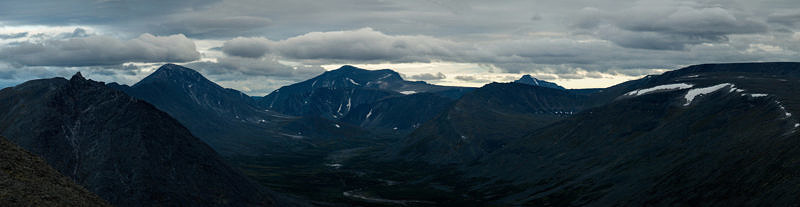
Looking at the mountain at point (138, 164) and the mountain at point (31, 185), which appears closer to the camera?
the mountain at point (31, 185)

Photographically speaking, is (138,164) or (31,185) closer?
(31,185)

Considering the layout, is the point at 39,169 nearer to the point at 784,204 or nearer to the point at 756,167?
the point at 784,204

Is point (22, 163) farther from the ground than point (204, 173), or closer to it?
farther from the ground

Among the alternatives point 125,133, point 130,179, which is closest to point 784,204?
point 130,179

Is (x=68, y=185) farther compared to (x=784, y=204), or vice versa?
(x=784, y=204)

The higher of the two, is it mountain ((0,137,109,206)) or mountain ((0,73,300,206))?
mountain ((0,137,109,206))

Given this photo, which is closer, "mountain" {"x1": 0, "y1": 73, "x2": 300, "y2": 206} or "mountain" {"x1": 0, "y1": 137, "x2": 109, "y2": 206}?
"mountain" {"x1": 0, "y1": 137, "x2": 109, "y2": 206}

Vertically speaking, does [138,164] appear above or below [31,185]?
below

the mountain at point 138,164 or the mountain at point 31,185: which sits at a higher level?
the mountain at point 31,185
